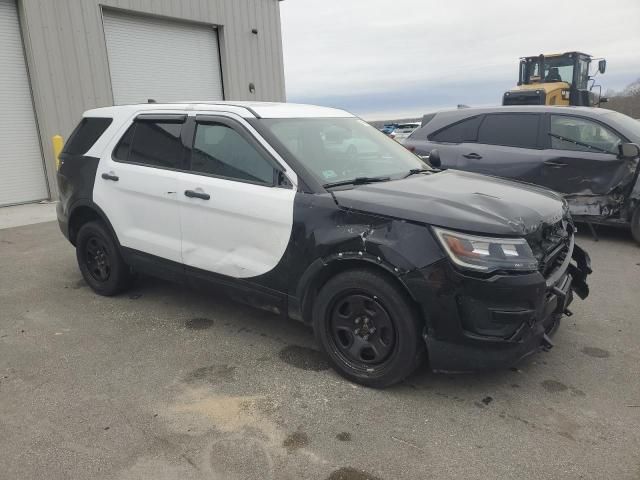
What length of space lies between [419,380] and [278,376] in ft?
3.06

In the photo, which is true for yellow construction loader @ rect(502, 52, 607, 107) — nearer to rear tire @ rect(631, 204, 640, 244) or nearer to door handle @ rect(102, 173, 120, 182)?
rear tire @ rect(631, 204, 640, 244)

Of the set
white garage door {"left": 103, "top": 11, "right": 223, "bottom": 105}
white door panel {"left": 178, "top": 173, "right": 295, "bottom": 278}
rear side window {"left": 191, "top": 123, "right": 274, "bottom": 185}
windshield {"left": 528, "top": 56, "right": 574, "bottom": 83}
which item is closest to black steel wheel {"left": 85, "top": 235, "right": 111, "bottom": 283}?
white door panel {"left": 178, "top": 173, "right": 295, "bottom": 278}

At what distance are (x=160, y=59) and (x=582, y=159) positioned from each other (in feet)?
32.7

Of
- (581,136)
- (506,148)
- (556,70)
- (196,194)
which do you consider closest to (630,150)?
(581,136)

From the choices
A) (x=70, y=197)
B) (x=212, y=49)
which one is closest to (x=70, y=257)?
(x=70, y=197)

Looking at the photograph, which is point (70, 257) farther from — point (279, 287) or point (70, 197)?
point (279, 287)

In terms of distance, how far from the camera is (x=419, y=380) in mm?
3404

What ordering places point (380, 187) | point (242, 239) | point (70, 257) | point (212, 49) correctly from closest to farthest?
point (380, 187)
point (242, 239)
point (70, 257)
point (212, 49)

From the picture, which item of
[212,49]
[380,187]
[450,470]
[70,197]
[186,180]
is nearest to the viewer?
[450,470]

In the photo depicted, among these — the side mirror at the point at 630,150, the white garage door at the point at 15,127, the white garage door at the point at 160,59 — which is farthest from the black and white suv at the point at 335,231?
the white garage door at the point at 160,59

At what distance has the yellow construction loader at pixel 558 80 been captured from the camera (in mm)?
14920

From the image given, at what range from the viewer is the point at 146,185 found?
14.2 feet

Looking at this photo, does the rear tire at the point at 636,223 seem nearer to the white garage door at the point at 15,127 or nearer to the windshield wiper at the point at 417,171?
the windshield wiper at the point at 417,171

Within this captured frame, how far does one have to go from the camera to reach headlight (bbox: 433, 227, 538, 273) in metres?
2.91
